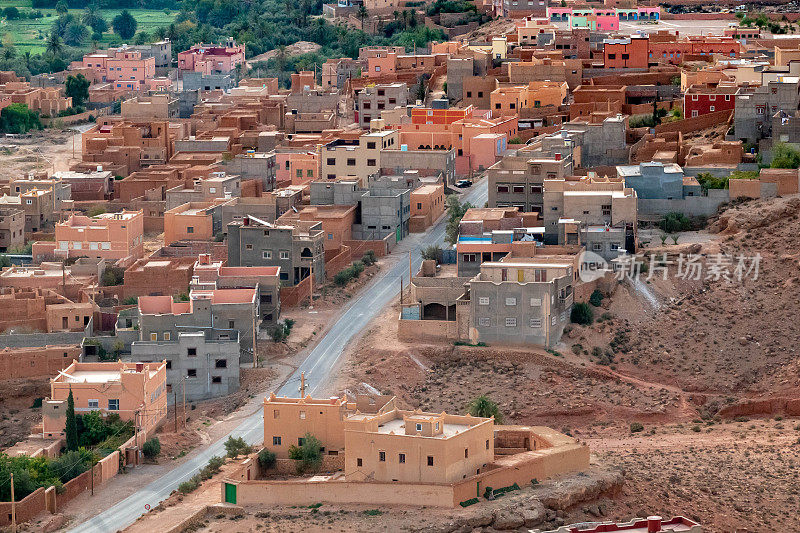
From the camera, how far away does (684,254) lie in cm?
6606

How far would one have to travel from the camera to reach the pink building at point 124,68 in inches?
4774

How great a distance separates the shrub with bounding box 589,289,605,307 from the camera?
63438 millimetres

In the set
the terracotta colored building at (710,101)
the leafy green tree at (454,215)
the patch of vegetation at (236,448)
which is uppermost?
the terracotta colored building at (710,101)

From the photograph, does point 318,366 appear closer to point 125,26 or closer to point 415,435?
point 415,435

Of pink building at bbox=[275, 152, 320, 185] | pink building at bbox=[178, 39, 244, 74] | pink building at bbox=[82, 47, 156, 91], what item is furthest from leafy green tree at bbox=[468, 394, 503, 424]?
pink building at bbox=[82, 47, 156, 91]

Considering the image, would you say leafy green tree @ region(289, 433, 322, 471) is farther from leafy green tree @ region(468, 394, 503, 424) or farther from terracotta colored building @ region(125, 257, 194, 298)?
terracotta colored building @ region(125, 257, 194, 298)

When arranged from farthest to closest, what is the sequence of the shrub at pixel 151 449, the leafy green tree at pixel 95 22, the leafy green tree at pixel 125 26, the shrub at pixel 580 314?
the leafy green tree at pixel 95 22, the leafy green tree at pixel 125 26, the shrub at pixel 580 314, the shrub at pixel 151 449

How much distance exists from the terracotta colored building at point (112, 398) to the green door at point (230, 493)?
6332mm

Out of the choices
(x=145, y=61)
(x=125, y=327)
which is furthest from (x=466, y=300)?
(x=145, y=61)

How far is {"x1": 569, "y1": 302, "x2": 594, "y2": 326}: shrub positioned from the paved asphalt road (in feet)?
19.9

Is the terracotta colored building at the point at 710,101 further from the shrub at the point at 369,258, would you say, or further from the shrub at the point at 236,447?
the shrub at the point at 236,447

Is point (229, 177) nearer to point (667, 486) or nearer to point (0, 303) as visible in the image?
point (0, 303)

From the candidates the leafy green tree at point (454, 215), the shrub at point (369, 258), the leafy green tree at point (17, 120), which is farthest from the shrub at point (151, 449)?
the leafy green tree at point (17, 120)

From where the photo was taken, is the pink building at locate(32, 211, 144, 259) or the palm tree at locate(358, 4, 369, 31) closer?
the pink building at locate(32, 211, 144, 259)
